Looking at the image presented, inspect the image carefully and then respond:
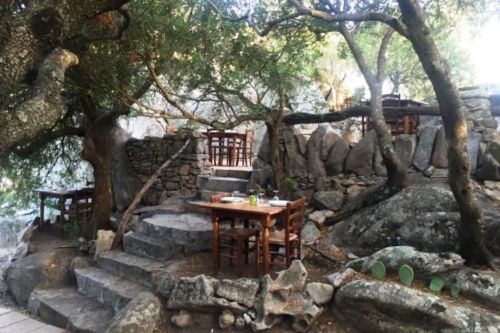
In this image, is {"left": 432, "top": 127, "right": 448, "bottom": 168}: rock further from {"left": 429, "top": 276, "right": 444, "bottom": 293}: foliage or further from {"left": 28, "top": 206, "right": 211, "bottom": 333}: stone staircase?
{"left": 28, "top": 206, "right": 211, "bottom": 333}: stone staircase

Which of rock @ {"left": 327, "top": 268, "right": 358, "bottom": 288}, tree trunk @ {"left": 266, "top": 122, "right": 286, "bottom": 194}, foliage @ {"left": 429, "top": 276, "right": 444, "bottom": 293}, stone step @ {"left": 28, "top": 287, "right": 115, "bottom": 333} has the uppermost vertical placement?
tree trunk @ {"left": 266, "top": 122, "right": 286, "bottom": 194}

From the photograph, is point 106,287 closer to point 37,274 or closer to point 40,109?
point 37,274

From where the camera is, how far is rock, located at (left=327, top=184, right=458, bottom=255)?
370cm

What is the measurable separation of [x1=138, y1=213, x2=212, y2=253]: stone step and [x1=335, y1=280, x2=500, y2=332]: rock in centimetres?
198

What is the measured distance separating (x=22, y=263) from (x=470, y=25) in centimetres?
807

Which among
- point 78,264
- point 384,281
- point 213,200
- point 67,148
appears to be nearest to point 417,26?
point 384,281

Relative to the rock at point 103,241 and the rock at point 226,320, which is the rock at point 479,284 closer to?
the rock at point 226,320

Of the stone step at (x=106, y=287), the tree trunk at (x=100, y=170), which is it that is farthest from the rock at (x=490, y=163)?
the tree trunk at (x=100, y=170)

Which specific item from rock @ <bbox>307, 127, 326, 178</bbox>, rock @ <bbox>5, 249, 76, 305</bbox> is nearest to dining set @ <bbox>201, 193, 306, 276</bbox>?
rock @ <bbox>307, 127, 326, 178</bbox>

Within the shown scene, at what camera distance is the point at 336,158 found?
5.43m

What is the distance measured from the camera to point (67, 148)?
695cm

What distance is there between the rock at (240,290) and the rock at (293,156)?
2.56 metres

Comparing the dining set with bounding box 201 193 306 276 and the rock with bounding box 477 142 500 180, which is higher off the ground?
the rock with bounding box 477 142 500 180

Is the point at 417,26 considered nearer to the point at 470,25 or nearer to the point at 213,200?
the point at 213,200
